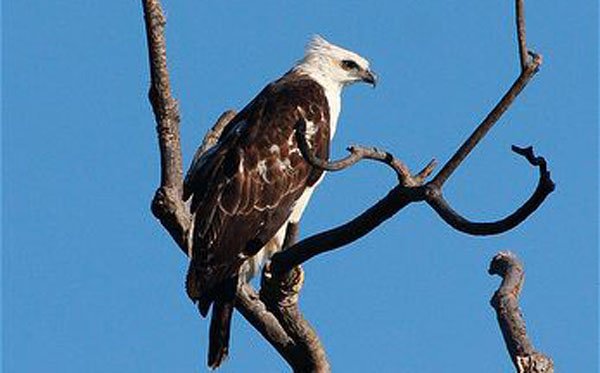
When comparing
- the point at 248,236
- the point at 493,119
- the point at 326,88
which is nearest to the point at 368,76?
the point at 326,88

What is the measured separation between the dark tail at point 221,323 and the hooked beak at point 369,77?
297 cm

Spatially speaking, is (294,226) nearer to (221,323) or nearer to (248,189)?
(248,189)

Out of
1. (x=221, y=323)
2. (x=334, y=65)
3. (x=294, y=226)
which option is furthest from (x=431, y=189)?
(x=334, y=65)

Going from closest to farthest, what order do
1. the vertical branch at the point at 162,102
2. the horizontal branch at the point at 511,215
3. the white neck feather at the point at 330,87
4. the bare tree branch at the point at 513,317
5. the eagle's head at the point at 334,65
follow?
the horizontal branch at the point at 511,215 < the bare tree branch at the point at 513,317 < the vertical branch at the point at 162,102 < the white neck feather at the point at 330,87 < the eagle's head at the point at 334,65

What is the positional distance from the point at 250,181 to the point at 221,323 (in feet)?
4.07

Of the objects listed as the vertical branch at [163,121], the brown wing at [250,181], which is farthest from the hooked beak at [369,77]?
the vertical branch at [163,121]

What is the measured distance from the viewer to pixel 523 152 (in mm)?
5426

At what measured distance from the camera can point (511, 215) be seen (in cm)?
570

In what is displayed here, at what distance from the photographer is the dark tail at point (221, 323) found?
831cm

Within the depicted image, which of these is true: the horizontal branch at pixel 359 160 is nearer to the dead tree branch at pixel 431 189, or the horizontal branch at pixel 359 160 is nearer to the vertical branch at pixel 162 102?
the dead tree branch at pixel 431 189

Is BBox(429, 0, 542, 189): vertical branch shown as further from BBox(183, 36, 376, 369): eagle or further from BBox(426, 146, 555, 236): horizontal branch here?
BBox(183, 36, 376, 369): eagle

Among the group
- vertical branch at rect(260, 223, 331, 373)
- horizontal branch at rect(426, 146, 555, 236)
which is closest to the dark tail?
vertical branch at rect(260, 223, 331, 373)

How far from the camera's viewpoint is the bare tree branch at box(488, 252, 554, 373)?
595 cm

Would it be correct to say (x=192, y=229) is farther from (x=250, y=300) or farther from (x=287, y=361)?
(x=287, y=361)
